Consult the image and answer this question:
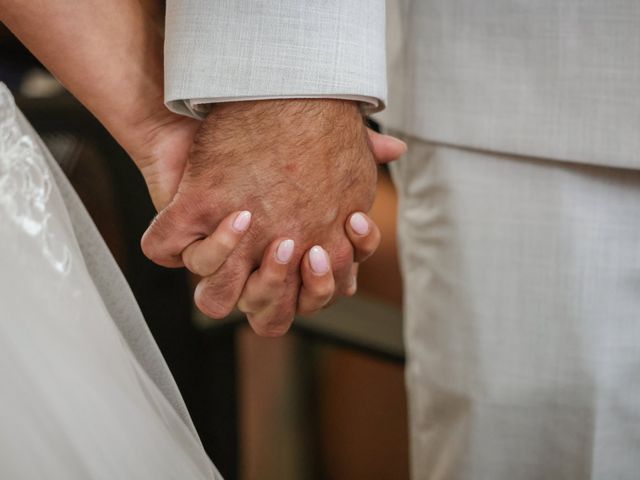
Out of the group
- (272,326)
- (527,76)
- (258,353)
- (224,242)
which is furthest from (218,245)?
(258,353)

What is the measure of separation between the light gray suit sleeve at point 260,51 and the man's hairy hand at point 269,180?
0.02 m

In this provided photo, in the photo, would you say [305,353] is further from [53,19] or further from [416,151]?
[53,19]

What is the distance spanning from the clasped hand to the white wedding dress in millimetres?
77

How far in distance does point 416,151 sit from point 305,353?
0.80 m

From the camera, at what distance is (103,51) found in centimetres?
65

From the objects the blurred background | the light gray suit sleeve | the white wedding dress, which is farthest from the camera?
the blurred background

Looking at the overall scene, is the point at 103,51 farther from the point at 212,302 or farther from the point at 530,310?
the point at 530,310

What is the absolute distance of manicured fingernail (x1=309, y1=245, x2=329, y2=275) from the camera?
65cm

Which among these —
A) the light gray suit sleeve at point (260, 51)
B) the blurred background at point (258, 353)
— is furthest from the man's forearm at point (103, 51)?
the blurred background at point (258, 353)

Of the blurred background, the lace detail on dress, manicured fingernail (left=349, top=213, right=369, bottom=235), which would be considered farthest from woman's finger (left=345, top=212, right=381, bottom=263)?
the blurred background

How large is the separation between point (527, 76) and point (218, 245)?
0.30m

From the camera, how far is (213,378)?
51.1 inches

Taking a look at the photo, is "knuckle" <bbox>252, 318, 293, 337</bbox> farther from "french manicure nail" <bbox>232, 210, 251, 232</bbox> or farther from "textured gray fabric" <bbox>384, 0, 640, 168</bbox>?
"textured gray fabric" <bbox>384, 0, 640, 168</bbox>

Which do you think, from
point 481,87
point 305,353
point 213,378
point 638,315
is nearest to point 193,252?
point 481,87
